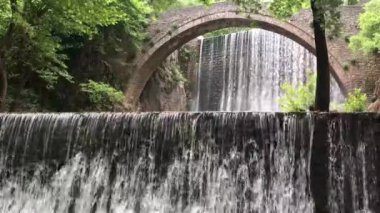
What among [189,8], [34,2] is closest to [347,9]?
[189,8]

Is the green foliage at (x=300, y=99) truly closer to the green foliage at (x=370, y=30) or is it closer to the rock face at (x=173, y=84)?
the green foliage at (x=370, y=30)

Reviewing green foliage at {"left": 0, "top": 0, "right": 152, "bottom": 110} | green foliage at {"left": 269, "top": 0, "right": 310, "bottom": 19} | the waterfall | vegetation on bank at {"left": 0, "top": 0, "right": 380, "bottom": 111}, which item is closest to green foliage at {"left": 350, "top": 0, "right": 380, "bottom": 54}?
vegetation on bank at {"left": 0, "top": 0, "right": 380, "bottom": 111}

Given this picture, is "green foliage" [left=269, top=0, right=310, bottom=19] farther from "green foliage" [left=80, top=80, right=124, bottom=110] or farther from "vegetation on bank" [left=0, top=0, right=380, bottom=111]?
"green foliage" [left=80, top=80, right=124, bottom=110]

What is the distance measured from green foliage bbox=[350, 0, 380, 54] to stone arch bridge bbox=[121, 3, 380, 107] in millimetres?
1051

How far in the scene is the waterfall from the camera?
20375mm

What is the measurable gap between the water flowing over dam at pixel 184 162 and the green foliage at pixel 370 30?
7.17m

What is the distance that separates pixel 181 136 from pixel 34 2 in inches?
260

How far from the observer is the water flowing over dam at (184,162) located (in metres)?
7.87

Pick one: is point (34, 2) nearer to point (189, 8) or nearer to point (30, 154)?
point (30, 154)

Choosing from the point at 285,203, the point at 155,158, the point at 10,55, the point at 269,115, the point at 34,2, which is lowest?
the point at 285,203

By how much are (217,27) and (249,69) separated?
9.72ft

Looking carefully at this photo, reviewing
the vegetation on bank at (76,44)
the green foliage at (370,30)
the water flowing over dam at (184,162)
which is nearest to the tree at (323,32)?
the vegetation on bank at (76,44)

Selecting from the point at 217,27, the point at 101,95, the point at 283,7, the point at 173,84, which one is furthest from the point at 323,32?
the point at 173,84

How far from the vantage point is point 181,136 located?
28.6 ft
